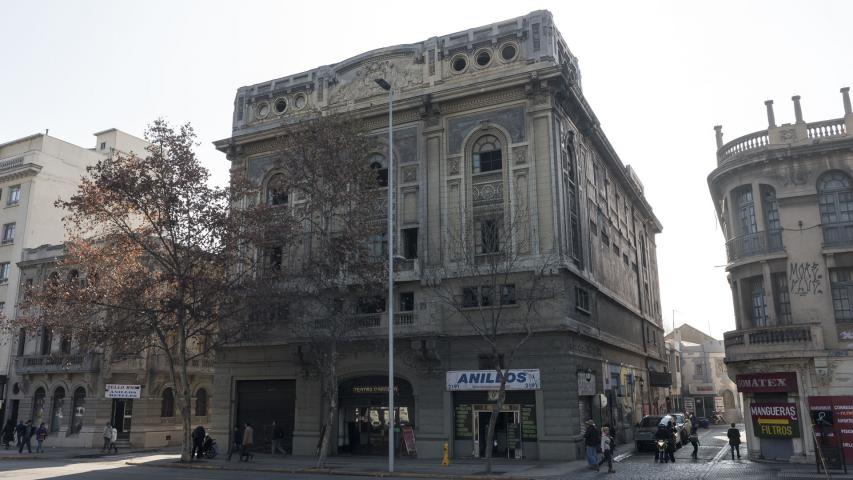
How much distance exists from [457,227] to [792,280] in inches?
599

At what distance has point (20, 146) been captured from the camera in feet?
187

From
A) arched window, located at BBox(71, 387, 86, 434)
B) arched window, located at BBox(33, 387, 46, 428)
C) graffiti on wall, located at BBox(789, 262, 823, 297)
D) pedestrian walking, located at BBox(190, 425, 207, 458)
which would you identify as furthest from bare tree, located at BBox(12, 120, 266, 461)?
graffiti on wall, located at BBox(789, 262, 823, 297)

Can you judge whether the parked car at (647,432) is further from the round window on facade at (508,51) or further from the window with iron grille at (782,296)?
the round window on facade at (508,51)

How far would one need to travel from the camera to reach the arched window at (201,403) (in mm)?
48081

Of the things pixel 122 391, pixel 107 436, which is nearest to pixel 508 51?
pixel 122 391

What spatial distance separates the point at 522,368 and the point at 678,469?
7.63 m

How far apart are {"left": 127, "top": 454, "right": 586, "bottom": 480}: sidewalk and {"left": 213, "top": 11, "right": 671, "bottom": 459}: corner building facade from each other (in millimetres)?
1513

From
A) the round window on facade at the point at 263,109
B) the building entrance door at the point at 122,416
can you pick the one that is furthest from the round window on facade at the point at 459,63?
the building entrance door at the point at 122,416

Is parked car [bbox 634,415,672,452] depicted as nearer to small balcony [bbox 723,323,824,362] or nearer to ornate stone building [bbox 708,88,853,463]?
ornate stone building [bbox 708,88,853,463]

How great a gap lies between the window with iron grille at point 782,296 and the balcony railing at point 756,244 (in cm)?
122

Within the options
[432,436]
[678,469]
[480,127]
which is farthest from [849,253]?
[432,436]

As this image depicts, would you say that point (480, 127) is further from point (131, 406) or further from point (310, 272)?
point (131, 406)

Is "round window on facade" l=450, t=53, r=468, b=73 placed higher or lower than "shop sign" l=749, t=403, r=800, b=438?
higher

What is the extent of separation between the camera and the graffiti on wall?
28062mm
